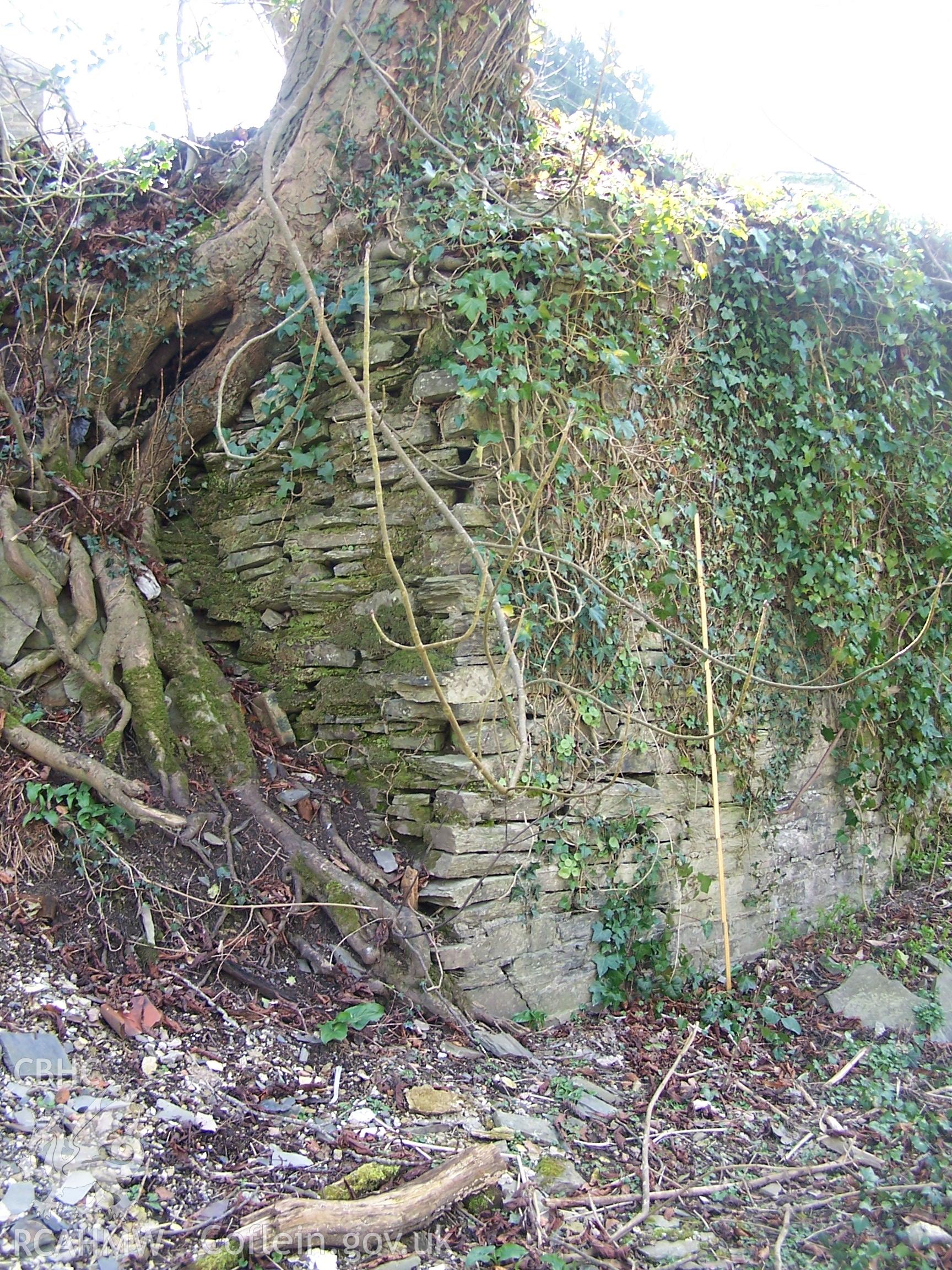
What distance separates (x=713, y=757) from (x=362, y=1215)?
287cm

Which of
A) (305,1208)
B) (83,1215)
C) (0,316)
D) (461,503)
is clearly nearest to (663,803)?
(461,503)

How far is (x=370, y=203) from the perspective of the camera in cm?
441

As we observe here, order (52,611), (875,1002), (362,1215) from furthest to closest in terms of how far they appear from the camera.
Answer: (875,1002), (52,611), (362,1215)

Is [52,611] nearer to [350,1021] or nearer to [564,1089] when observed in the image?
[350,1021]

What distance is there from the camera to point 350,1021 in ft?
11.5

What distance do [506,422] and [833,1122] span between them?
325 cm

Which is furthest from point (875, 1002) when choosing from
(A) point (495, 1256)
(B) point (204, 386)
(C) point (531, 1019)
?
(B) point (204, 386)

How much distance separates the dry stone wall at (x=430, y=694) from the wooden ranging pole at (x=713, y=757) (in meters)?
0.09

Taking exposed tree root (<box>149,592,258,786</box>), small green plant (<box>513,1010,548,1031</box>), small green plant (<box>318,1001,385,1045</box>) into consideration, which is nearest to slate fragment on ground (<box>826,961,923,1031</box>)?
small green plant (<box>513,1010,548,1031</box>)

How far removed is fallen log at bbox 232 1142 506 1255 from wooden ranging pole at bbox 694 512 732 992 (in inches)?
86.5

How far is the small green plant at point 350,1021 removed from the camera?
11.2 ft

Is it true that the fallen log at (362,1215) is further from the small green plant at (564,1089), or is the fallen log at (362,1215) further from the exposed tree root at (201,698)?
the exposed tree root at (201,698)

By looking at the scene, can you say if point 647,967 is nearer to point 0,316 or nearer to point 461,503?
point 461,503

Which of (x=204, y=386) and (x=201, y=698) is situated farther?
(x=204, y=386)
